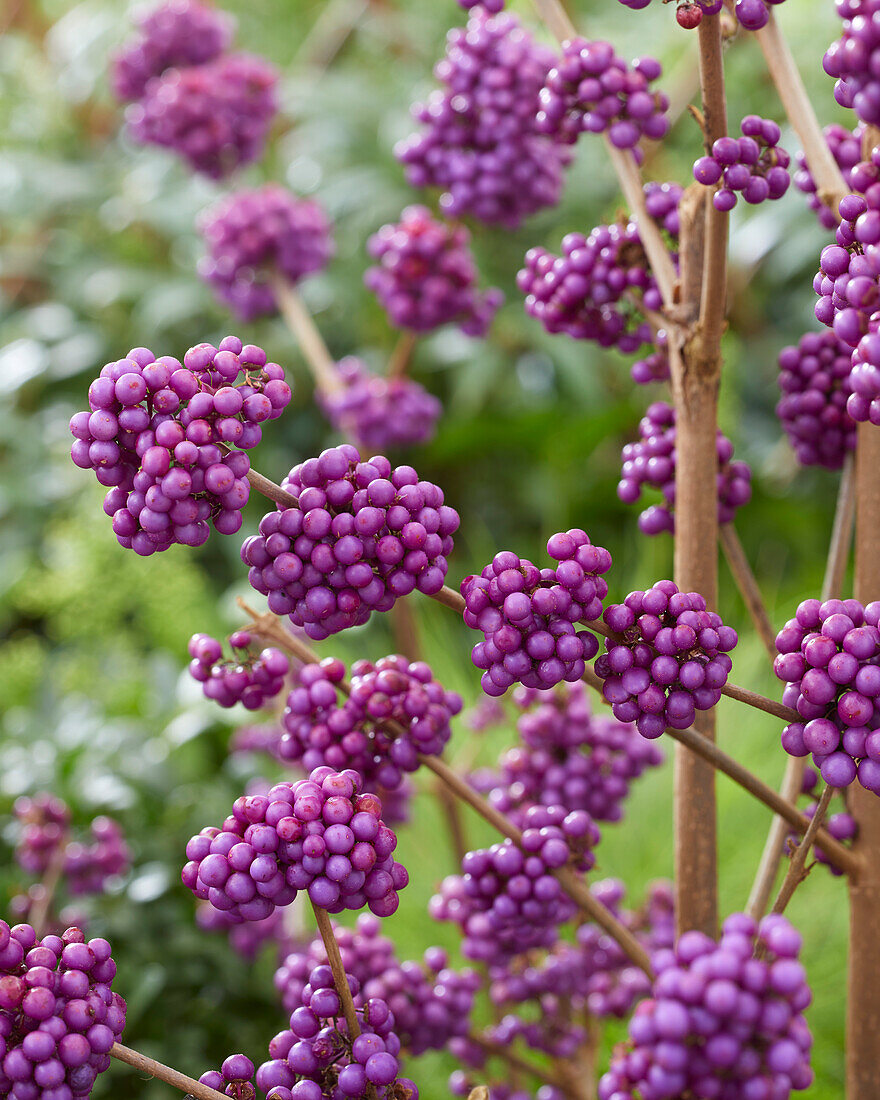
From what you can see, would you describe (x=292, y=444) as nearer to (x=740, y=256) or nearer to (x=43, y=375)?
(x=43, y=375)

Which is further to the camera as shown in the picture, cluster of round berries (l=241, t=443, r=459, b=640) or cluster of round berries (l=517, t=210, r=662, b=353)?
cluster of round berries (l=517, t=210, r=662, b=353)

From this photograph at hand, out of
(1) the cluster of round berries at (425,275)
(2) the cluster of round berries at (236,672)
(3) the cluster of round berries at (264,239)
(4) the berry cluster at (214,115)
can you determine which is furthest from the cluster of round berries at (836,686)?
(4) the berry cluster at (214,115)

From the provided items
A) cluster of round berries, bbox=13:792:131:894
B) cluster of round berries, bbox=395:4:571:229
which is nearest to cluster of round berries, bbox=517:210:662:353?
cluster of round berries, bbox=395:4:571:229

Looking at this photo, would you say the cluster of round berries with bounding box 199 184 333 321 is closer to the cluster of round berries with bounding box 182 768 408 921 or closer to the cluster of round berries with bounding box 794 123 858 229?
the cluster of round berries with bounding box 794 123 858 229

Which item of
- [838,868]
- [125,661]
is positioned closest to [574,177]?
[125,661]

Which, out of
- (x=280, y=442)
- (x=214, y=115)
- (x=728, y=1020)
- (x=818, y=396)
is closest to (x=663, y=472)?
(x=818, y=396)
